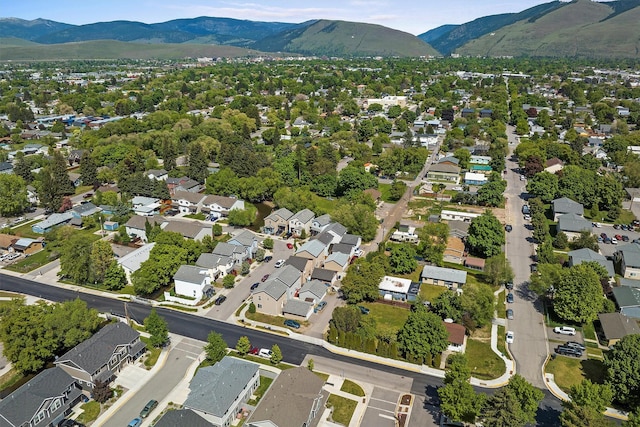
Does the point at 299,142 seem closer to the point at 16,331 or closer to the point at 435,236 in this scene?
the point at 435,236

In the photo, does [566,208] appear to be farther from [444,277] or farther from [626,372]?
[626,372]

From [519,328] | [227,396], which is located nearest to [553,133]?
[519,328]

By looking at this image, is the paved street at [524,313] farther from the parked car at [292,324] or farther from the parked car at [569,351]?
the parked car at [292,324]

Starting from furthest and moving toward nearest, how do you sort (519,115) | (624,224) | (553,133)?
(519,115)
(553,133)
(624,224)

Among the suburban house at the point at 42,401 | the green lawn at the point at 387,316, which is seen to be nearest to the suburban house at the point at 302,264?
the green lawn at the point at 387,316

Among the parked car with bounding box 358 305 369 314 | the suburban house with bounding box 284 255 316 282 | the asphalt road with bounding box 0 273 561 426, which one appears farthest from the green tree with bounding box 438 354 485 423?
the suburban house with bounding box 284 255 316 282

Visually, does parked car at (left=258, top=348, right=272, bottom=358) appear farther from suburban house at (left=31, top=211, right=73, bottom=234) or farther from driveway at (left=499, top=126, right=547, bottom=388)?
suburban house at (left=31, top=211, right=73, bottom=234)
